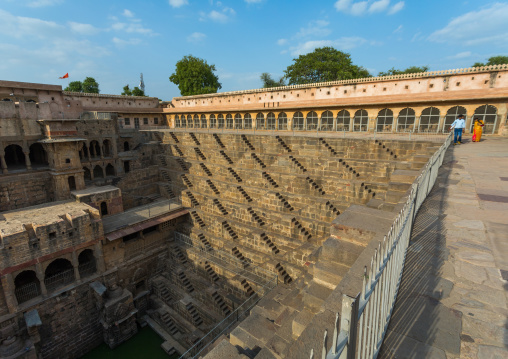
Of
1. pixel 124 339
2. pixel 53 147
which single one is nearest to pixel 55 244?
pixel 124 339

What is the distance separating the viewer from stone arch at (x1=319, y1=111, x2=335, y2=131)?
2256 centimetres

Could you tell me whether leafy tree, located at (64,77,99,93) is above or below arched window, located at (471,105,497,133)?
above

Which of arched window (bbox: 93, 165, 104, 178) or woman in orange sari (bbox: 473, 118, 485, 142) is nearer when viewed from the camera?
woman in orange sari (bbox: 473, 118, 485, 142)

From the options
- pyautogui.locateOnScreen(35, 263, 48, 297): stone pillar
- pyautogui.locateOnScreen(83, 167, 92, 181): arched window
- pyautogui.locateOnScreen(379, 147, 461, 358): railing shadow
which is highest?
pyautogui.locateOnScreen(379, 147, 461, 358): railing shadow

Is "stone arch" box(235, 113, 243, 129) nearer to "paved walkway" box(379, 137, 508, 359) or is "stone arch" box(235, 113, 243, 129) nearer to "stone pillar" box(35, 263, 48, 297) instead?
"stone pillar" box(35, 263, 48, 297)

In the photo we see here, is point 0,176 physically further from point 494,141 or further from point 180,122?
point 494,141

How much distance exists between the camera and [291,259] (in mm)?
12805

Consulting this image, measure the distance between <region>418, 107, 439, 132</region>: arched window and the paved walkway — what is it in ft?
45.2

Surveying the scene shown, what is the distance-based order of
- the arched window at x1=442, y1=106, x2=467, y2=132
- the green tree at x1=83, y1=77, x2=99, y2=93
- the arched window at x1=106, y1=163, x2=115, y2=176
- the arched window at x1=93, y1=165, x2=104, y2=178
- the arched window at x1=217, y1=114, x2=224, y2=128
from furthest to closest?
the green tree at x1=83, y1=77, x2=99, y2=93 < the arched window at x1=217, y1=114, x2=224, y2=128 < the arched window at x1=106, y1=163, x2=115, y2=176 < the arched window at x1=93, y1=165, x2=104, y2=178 < the arched window at x1=442, y1=106, x2=467, y2=132

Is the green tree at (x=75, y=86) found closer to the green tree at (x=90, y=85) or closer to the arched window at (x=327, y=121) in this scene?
the green tree at (x=90, y=85)

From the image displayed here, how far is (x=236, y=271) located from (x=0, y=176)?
54.4 feet

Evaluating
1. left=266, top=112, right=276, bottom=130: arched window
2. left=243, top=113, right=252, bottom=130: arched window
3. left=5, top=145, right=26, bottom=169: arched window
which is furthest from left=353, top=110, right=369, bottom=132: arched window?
left=5, top=145, right=26, bottom=169: arched window

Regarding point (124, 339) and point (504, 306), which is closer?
point (504, 306)

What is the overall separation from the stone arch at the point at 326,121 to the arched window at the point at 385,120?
3648 mm
